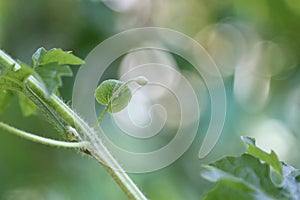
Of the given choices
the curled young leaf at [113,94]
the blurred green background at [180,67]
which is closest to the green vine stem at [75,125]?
the curled young leaf at [113,94]

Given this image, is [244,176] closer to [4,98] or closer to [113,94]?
[113,94]

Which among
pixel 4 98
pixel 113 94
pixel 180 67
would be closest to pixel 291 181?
pixel 113 94

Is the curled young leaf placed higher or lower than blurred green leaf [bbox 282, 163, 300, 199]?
higher

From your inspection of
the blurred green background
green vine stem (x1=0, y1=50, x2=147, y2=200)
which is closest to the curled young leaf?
green vine stem (x1=0, y1=50, x2=147, y2=200)

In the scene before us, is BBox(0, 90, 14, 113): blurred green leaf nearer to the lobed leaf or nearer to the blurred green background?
the lobed leaf

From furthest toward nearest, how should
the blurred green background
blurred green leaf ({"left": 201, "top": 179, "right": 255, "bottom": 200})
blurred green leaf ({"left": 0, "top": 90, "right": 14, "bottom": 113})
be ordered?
the blurred green background, blurred green leaf ({"left": 0, "top": 90, "right": 14, "bottom": 113}), blurred green leaf ({"left": 201, "top": 179, "right": 255, "bottom": 200})
